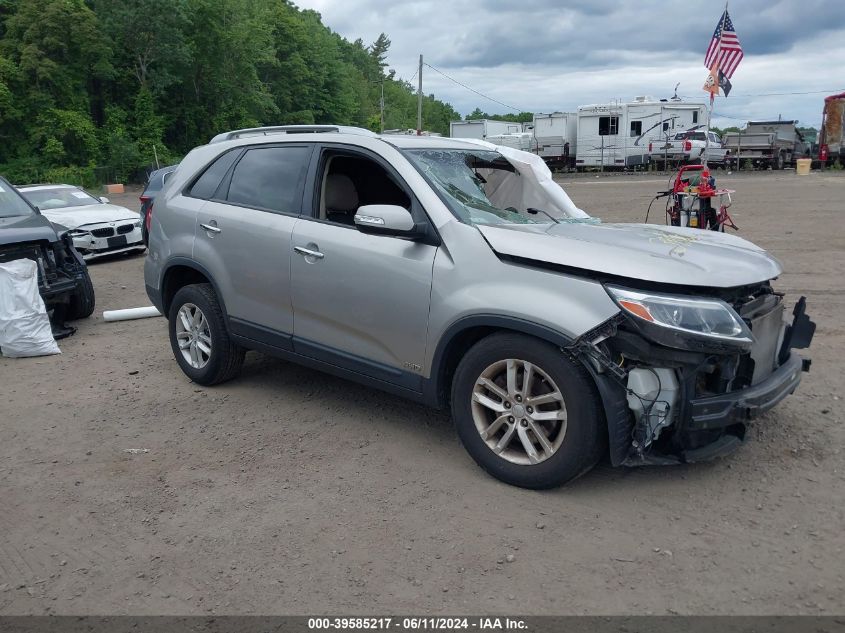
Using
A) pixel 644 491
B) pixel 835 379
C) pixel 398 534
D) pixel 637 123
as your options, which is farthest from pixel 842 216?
pixel 637 123

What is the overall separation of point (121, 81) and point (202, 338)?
47084 mm

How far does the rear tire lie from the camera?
8.09 meters

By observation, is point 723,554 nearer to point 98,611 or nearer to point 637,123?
point 98,611

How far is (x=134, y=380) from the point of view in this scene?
6133 mm

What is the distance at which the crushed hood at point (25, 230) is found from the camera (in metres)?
7.18

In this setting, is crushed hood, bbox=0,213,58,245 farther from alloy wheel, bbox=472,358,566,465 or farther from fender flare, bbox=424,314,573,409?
alloy wheel, bbox=472,358,566,465

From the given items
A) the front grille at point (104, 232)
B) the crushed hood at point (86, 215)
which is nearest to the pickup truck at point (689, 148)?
the crushed hood at point (86, 215)

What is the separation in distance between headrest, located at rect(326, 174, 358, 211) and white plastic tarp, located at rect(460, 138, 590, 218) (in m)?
0.91

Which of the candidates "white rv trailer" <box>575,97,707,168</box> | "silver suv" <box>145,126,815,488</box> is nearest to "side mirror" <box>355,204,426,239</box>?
"silver suv" <box>145,126,815,488</box>

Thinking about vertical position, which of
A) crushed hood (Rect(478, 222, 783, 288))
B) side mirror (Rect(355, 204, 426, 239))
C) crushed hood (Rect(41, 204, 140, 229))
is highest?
side mirror (Rect(355, 204, 426, 239))

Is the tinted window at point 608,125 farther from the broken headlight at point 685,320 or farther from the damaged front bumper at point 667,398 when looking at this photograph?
the broken headlight at point 685,320

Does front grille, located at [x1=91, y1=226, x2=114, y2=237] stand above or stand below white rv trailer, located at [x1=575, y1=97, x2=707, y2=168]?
below

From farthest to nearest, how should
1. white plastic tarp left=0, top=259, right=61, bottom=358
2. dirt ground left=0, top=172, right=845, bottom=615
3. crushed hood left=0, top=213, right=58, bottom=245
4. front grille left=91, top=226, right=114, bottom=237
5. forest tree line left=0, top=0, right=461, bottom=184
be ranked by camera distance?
forest tree line left=0, top=0, right=461, bottom=184 → front grille left=91, top=226, right=114, bottom=237 → crushed hood left=0, top=213, right=58, bottom=245 → white plastic tarp left=0, top=259, right=61, bottom=358 → dirt ground left=0, top=172, right=845, bottom=615

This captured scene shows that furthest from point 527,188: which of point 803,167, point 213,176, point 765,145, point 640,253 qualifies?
point 765,145
